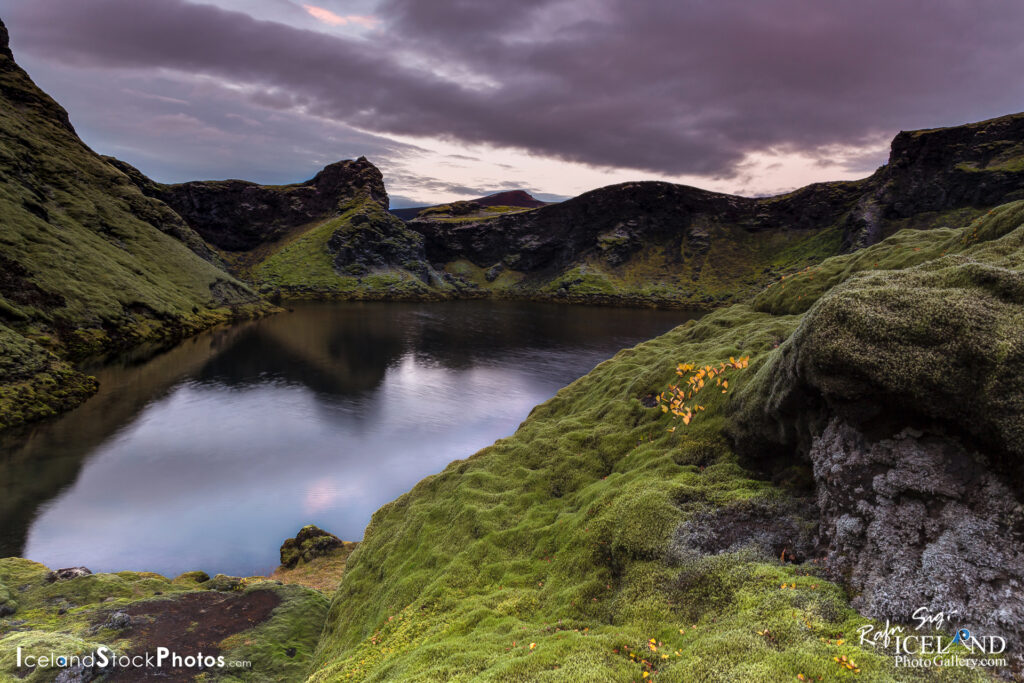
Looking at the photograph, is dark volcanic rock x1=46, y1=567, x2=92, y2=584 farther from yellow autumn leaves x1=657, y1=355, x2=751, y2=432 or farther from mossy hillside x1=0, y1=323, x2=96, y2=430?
mossy hillside x1=0, y1=323, x2=96, y2=430

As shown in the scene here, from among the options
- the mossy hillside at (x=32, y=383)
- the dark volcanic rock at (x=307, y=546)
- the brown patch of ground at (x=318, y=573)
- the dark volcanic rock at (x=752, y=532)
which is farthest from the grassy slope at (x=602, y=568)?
the mossy hillside at (x=32, y=383)

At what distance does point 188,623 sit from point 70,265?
99.3 meters

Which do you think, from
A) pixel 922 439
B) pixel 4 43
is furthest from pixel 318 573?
pixel 4 43

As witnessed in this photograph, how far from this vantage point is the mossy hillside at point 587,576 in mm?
7387


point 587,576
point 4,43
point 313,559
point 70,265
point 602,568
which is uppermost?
point 4,43

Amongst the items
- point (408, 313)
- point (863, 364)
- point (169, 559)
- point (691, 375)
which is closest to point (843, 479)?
point (863, 364)

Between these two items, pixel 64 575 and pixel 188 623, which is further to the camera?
pixel 64 575

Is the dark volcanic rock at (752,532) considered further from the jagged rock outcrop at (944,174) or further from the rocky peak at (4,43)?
the rocky peak at (4,43)

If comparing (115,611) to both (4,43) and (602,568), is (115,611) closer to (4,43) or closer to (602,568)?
(602,568)

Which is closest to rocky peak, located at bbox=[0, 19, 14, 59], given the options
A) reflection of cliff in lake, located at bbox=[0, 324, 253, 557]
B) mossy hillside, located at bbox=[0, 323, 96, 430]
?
reflection of cliff in lake, located at bbox=[0, 324, 253, 557]

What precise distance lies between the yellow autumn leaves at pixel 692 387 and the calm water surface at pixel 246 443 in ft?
93.3

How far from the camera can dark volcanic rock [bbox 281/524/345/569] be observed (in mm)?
29625

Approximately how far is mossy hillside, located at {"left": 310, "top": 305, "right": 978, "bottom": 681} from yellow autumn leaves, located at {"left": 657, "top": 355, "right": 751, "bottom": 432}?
1.64 ft

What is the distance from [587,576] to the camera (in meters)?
10.9
